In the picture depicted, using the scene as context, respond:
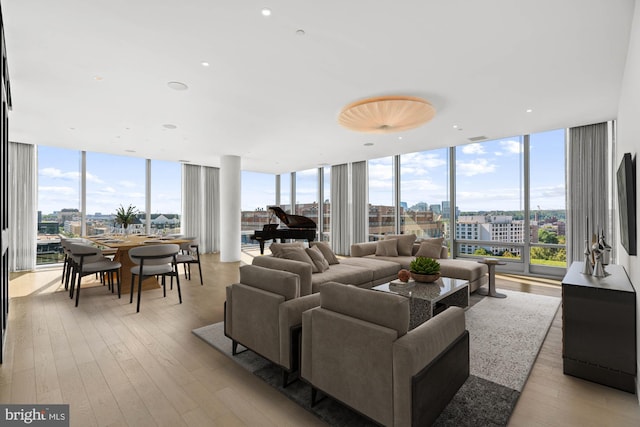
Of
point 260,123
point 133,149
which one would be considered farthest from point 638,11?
point 133,149

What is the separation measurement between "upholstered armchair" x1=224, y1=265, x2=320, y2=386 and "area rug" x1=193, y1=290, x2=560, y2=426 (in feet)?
0.65

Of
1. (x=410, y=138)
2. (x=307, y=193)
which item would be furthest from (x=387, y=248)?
(x=307, y=193)

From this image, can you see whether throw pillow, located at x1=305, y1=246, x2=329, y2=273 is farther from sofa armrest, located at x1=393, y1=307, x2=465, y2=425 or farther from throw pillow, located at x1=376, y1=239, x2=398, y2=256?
sofa armrest, located at x1=393, y1=307, x2=465, y2=425

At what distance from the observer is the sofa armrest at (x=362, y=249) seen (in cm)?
639

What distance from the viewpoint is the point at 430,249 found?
234 inches

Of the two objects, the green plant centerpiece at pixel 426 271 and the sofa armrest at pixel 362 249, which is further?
the sofa armrest at pixel 362 249

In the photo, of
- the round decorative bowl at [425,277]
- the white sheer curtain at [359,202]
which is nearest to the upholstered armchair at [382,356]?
the round decorative bowl at [425,277]

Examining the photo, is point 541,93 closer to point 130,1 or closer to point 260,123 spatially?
point 260,123

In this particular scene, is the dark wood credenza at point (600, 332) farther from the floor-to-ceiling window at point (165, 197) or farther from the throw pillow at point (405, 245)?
the floor-to-ceiling window at point (165, 197)

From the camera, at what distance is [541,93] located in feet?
13.6

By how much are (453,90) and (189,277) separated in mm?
5711

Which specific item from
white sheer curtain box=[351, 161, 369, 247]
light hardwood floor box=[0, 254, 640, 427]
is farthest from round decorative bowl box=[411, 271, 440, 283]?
white sheer curtain box=[351, 161, 369, 247]

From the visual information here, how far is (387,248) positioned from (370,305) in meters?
4.47

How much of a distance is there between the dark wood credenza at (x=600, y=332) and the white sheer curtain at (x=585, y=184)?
148 inches
